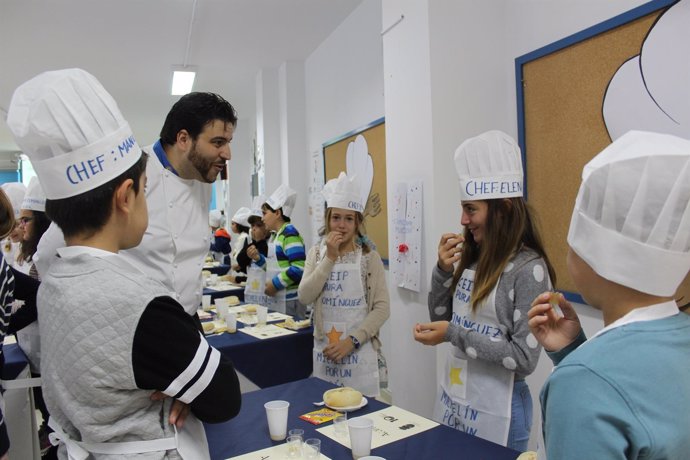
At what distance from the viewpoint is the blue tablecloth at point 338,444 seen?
1479mm

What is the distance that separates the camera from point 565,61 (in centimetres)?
260

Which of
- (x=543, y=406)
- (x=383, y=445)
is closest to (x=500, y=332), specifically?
(x=383, y=445)

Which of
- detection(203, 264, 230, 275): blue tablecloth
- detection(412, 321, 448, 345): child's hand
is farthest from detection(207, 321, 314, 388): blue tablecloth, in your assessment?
detection(203, 264, 230, 275): blue tablecloth

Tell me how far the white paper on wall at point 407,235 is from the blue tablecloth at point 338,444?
1.31m

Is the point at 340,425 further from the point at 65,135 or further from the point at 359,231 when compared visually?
the point at 359,231

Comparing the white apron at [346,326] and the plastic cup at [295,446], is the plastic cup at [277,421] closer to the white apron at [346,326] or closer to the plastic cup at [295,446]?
the plastic cup at [295,446]

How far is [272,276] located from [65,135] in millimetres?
3245

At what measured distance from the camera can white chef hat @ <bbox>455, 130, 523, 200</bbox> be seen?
196 cm

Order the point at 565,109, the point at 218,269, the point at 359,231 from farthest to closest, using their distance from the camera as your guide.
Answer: the point at 218,269
the point at 359,231
the point at 565,109

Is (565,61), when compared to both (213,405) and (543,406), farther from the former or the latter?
(213,405)

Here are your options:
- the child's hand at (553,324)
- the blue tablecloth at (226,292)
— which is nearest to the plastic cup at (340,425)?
the child's hand at (553,324)

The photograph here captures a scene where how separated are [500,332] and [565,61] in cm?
159

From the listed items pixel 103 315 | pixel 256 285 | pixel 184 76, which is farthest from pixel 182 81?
pixel 103 315

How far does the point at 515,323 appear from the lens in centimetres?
182
